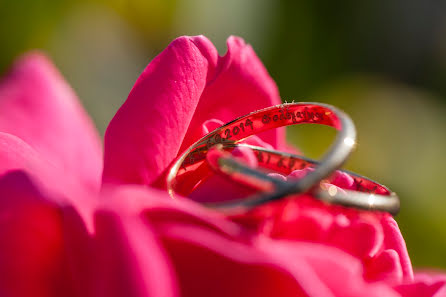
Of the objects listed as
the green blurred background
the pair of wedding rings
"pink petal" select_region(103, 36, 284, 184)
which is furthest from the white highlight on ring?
the green blurred background

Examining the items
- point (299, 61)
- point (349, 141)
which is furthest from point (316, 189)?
point (299, 61)

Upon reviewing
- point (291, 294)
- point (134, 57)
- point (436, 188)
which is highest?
point (291, 294)

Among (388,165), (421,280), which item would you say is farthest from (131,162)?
(388,165)

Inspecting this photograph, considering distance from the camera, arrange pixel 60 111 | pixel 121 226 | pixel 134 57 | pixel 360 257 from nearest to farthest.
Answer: pixel 121 226
pixel 360 257
pixel 60 111
pixel 134 57

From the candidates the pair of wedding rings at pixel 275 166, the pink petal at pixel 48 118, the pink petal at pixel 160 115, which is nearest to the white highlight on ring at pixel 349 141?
the pair of wedding rings at pixel 275 166

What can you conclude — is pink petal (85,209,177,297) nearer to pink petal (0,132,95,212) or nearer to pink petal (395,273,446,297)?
pink petal (0,132,95,212)

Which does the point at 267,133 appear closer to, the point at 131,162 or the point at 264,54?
the point at 131,162

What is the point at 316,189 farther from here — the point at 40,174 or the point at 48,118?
the point at 48,118
